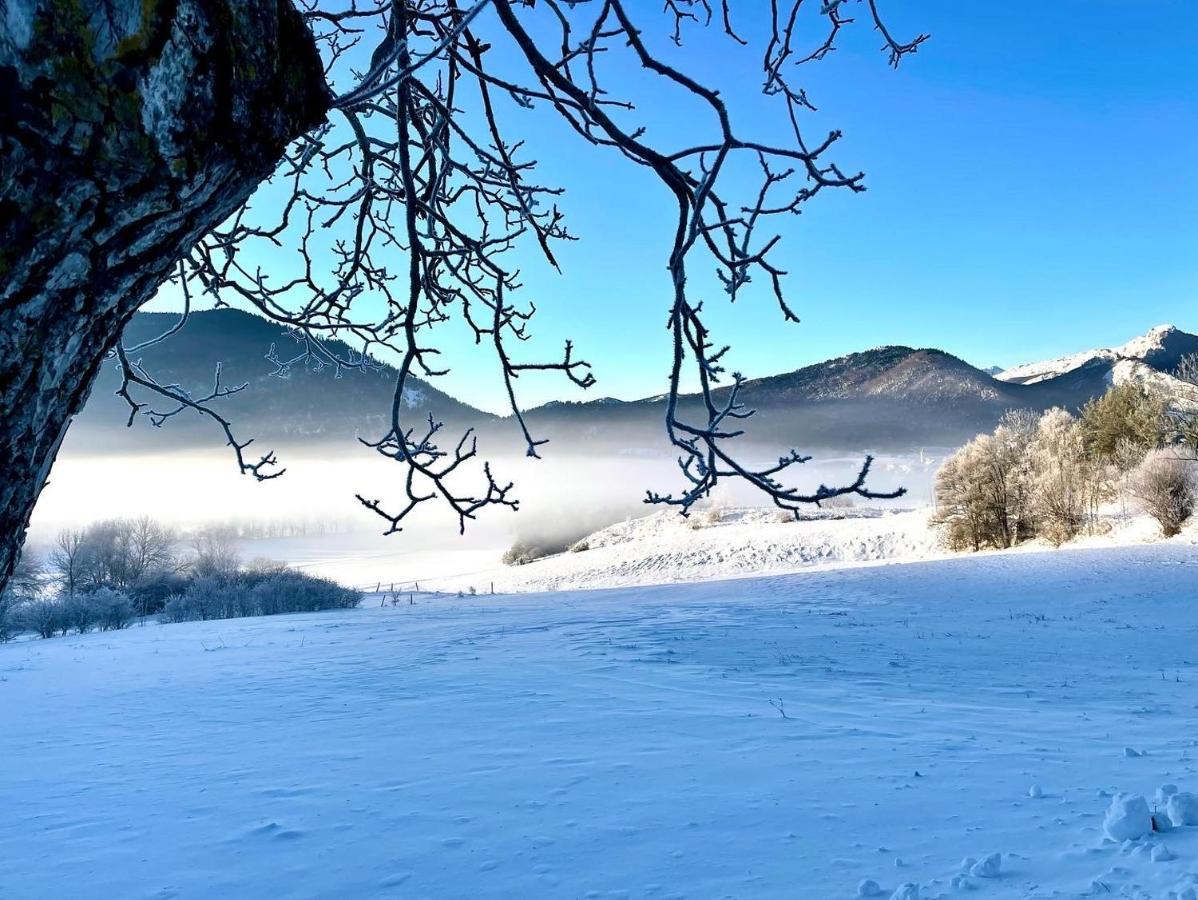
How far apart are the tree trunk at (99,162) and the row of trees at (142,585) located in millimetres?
19284

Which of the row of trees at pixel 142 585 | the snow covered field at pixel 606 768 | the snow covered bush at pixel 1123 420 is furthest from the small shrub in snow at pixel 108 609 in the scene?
the snow covered bush at pixel 1123 420

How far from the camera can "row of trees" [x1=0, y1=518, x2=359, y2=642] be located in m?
26.1

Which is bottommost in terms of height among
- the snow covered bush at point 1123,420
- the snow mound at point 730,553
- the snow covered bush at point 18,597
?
the snow mound at point 730,553

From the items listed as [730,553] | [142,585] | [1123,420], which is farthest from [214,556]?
[1123,420]

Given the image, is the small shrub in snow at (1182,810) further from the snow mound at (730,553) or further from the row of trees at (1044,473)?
the row of trees at (1044,473)

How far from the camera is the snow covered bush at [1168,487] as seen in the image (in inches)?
1091

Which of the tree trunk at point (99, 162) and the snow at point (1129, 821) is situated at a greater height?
the tree trunk at point (99, 162)

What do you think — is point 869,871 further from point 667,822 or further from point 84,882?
point 84,882

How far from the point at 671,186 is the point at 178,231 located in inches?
43.7

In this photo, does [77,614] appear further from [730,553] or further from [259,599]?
[730,553]

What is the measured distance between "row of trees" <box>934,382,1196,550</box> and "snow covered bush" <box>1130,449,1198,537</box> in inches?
35.1

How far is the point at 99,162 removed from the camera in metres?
0.90

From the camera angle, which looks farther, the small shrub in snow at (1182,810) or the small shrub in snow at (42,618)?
the small shrub in snow at (42,618)

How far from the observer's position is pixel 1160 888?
2578mm
